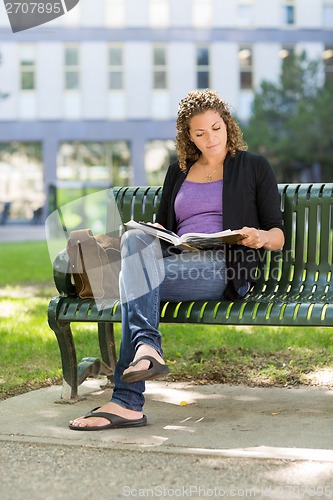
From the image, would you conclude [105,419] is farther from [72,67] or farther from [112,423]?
[72,67]

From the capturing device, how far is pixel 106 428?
3.95 metres

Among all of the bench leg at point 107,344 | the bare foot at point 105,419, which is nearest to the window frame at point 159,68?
the bench leg at point 107,344

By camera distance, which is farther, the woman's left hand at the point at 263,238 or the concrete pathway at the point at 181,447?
the woman's left hand at the point at 263,238

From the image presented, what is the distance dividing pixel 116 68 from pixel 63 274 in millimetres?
32009

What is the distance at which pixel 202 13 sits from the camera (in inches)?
1414

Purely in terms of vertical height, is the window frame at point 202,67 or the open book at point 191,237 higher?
the window frame at point 202,67

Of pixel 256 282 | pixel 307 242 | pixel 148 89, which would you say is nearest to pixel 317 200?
pixel 307 242

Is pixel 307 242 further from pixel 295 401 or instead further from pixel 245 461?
pixel 245 461

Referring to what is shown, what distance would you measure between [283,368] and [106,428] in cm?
165

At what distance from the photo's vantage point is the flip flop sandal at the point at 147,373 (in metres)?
3.74

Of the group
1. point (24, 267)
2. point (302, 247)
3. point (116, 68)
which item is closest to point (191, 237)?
point (302, 247)

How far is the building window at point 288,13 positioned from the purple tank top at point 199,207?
33.2m

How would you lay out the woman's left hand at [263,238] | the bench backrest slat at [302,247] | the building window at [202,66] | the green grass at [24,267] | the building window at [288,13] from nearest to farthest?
the woman's left hand at [263,238]
the bench backrest slat at [302,247]
the green grass at [24,267]
the building window at [202,66]
the building window at [288,13]

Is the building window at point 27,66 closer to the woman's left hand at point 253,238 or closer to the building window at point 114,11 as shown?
the building window at point 114,11
